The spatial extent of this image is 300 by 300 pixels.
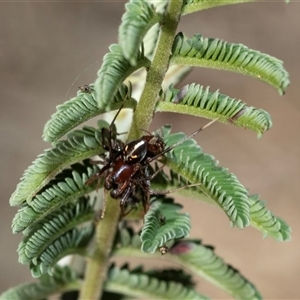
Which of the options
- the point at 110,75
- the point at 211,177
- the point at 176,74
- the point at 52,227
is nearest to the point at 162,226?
the point at 211,177

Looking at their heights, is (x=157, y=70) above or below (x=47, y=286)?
above

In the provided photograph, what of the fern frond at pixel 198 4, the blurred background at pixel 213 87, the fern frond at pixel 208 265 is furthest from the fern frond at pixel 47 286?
the blurred background at pixel 213 87

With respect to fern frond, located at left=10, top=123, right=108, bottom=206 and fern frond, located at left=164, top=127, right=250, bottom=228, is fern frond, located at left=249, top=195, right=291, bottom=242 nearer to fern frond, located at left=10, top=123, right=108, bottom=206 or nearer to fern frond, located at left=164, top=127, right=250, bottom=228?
fern frond, located at left=164, top=127, right=250, bottom=228

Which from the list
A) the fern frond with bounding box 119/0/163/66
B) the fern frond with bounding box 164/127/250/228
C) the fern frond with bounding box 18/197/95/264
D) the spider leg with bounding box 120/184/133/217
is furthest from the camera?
the spider leg with bounding box 120/184/133/217

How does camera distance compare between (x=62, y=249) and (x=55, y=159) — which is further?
(x=62, y=249)

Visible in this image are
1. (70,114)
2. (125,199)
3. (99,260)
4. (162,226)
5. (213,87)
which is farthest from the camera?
(213,87)

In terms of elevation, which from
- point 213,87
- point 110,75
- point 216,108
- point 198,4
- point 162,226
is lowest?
point 162,226

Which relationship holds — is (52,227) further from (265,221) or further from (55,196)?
(265,221)

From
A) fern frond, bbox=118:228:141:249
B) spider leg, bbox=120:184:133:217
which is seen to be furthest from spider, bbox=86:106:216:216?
fern frond, bbox=118:228:141:249
